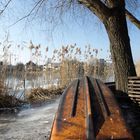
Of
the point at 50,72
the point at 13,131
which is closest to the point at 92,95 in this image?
the point at 13,131

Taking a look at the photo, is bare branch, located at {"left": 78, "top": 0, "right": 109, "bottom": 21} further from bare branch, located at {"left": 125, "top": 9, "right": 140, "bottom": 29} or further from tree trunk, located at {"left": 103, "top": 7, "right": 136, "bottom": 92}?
bare branch, located at {"left": 125, "top": 9, "right": 140, "bottom": 29}

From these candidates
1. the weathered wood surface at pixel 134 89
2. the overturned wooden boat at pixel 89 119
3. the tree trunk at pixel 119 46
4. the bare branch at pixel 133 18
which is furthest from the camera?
the bare branch at pixel 133 18

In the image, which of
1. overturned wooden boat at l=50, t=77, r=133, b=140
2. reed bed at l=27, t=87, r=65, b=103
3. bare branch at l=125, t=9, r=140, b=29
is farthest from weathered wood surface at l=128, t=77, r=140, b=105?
reed bed at l=27, t=87, r=65, b=103

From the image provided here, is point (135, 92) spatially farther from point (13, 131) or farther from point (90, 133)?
point (90, 133)

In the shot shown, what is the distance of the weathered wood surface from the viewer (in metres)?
7.50

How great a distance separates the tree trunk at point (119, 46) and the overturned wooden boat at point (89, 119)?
3.11 meters

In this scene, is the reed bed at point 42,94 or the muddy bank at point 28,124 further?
the reed bed at point 42,94

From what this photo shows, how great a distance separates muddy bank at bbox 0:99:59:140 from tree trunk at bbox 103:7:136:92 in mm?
2183

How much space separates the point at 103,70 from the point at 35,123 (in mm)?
10494

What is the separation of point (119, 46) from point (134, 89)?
1.65 meters

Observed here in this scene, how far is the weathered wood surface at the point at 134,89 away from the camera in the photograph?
7.50 meters

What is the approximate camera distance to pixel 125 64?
9.07m

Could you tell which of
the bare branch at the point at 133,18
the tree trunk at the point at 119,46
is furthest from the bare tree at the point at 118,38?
the bare branch at the point at 133,18

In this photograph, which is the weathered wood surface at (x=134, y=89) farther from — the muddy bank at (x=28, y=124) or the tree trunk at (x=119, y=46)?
the muddy bank at (x=28, y=124)
